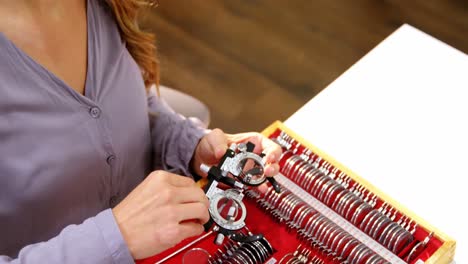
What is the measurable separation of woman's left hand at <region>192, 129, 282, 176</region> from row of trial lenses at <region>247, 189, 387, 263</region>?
2.8 inches

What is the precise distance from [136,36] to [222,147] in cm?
32

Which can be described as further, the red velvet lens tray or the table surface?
the table surface

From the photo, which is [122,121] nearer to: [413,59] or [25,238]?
[25,238]

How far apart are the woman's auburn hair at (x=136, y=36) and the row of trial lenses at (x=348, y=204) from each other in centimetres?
41

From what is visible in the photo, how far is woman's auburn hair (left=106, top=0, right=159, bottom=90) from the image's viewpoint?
134cm

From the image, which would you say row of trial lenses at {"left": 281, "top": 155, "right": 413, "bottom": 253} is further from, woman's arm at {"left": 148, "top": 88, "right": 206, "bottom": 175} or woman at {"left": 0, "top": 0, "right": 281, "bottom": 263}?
woman's arm at {"left": 148, "top": 88, "right": 206, "bottom": 175}

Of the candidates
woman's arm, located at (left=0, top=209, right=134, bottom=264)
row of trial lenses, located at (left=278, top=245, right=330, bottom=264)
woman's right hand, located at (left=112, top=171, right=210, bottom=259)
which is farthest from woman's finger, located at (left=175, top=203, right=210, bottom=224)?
row of trial lenses, located at (left=278, top=245, right=330, bottom=264)

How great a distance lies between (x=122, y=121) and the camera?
52.3 inches

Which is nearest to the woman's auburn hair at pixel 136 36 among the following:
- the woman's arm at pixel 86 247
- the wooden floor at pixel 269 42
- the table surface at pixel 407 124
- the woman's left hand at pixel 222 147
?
the woman's left hand at pixel 222 147

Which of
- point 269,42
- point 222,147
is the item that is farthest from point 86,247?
point 269,42

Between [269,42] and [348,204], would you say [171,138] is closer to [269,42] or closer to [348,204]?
[348,204]

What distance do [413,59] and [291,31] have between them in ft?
4.96

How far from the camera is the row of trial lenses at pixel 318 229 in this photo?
122 centimetres

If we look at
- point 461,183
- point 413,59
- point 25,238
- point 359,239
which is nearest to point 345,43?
point 413,59
